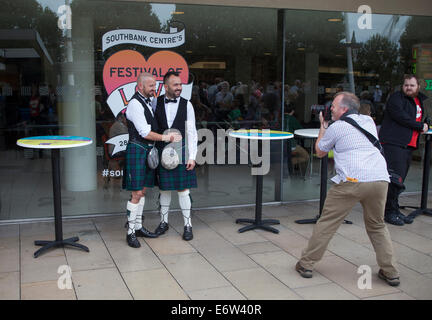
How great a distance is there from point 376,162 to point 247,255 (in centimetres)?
150

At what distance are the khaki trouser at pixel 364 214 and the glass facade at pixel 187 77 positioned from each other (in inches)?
103

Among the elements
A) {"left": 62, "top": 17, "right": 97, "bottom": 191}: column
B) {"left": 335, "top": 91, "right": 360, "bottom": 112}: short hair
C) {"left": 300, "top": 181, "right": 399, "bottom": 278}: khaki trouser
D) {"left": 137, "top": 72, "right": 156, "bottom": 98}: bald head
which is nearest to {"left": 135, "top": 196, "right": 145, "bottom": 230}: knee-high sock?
{"left": 137, "top": 72, "right": 156, "bottom": 98}: bald head

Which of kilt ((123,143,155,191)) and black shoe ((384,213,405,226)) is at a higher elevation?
kilt ((123,143,155,191))

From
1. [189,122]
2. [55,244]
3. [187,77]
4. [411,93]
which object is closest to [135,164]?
[189,122]

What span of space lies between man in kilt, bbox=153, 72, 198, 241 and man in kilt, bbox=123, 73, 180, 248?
0.11 metres

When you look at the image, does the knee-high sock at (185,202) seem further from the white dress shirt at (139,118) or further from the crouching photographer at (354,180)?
the crouching photographer at (354,180)

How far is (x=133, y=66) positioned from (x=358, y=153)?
3.13 meters

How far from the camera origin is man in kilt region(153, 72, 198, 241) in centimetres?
438

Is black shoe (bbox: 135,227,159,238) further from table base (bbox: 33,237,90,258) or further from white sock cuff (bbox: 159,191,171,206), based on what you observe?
table base (bbox: 33,237,90,258)

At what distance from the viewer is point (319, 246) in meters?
3.55

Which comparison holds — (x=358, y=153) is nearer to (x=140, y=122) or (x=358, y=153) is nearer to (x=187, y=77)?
(x=140, y=122)

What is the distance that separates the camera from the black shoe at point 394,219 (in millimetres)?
5223
